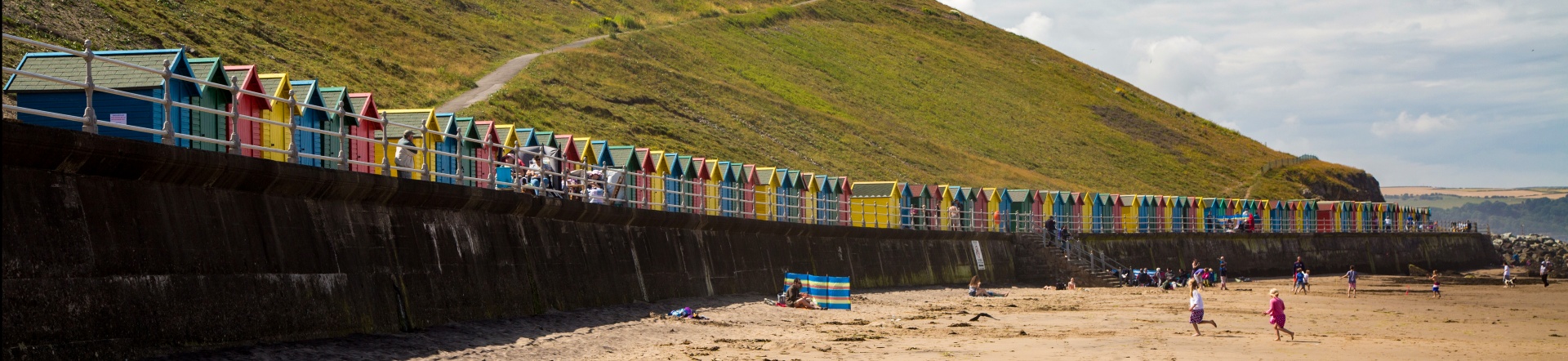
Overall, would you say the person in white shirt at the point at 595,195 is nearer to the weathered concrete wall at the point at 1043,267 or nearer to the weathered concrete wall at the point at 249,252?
the weathered concrete wall at the point at 249,252

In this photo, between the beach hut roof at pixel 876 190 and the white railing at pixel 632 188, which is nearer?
the white railing at pixel 632 188

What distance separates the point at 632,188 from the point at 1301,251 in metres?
53.7

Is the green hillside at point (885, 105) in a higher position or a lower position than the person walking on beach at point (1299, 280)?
higher

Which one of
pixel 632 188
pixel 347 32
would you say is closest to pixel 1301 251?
pixel 347 32

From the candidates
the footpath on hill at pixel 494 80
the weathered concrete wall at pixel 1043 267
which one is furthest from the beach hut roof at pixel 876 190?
the footpath on hill at pixel 494 80

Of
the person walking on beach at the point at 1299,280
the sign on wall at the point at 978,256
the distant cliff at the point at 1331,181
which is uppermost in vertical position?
the distant cliff at the point at 1331,181

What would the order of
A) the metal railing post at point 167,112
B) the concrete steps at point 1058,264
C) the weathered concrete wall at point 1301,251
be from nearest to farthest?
the metal railing post at point 167,112, the concrete steps at point 1058,264, the weathered concrete wall at point 1301,251

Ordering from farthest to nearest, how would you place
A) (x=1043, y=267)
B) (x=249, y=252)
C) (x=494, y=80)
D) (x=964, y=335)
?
(x=494, y=80), (x=1043, y=267), (x=964, y=335), (x=249, y=252)

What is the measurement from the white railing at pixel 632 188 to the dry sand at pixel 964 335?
1.96 metres

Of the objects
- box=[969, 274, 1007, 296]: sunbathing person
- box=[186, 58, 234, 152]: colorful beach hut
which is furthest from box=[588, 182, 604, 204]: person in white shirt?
box=[969, 274, 1007, 296]: sunbathing person

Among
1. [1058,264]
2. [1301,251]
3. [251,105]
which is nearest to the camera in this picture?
[251,105]

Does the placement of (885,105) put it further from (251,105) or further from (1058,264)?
(251,105)

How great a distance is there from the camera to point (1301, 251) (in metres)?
70.7

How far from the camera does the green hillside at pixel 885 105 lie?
7762 cm
